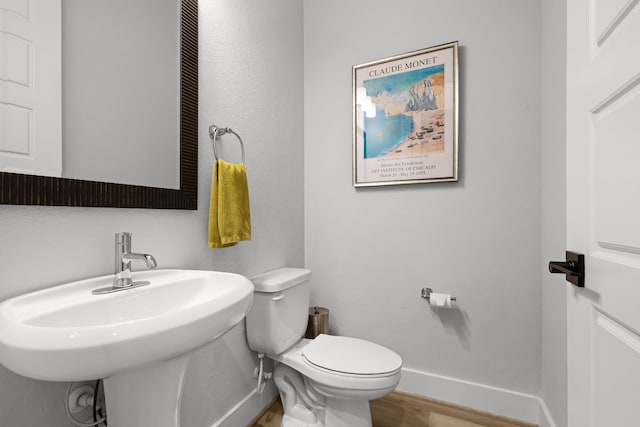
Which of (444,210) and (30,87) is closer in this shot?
(30,87)

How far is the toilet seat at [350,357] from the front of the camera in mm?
1175

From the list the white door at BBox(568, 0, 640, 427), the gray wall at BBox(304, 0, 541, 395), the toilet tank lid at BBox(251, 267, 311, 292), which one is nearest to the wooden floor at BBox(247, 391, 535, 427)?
the gray wall at BBox(304, 0, 541, 395)

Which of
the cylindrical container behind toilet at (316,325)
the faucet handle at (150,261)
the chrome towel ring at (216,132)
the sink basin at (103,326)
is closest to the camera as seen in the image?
the sink basin at (103,326)

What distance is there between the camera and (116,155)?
0.92 meters

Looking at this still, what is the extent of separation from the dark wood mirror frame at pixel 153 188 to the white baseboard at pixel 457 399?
0.99 m

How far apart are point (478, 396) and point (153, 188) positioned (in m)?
1.82

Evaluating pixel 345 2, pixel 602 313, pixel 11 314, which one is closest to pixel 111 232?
pixel 11 314

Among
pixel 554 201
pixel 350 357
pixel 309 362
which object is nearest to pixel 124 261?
pixel 309 362

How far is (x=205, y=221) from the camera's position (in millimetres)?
1231

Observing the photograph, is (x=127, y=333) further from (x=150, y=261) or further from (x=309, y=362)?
(x=309, y=362)

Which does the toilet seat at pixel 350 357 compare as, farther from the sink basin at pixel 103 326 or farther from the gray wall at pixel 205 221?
the sink basin at pixel 103 326

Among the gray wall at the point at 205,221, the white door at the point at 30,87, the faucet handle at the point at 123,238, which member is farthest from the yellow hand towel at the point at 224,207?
the white door at the point at 30,87

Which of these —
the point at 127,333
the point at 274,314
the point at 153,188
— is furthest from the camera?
the point at 274,314

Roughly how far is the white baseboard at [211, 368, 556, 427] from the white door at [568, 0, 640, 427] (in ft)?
3.03
